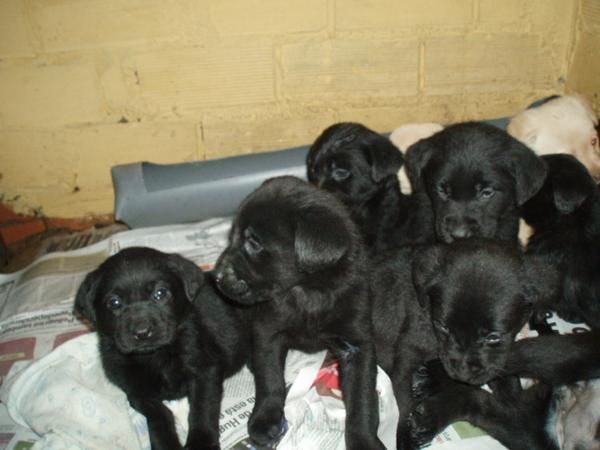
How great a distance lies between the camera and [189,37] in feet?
12.6

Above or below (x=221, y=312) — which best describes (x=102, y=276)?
above

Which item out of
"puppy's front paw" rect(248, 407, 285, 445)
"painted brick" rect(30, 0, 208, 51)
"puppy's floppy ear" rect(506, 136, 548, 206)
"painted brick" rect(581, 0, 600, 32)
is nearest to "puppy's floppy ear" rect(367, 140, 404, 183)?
"puppy's floppy ear" rect(506, 136, 548, 206)

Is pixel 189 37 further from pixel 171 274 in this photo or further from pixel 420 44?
pixel 171 274

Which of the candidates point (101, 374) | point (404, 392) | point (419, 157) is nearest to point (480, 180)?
point (419, 157)

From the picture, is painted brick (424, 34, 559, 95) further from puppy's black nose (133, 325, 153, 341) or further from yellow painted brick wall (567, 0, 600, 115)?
puppy's black nose (133, 325, 153, 341)

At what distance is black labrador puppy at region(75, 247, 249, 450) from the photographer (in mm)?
2270

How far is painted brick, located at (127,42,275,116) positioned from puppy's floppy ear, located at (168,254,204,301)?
1860 millimetres

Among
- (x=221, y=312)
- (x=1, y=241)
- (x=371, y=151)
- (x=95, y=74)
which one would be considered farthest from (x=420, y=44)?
(x=1, y=241)

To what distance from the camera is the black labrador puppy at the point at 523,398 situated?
81.4 inches

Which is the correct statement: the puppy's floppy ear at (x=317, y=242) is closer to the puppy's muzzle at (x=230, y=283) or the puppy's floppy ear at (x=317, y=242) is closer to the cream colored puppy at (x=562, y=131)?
the puppy's muzzle at (x=230, y=283)

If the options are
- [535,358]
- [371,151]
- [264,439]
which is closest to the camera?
[535,358]

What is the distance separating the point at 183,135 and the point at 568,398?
114 inches

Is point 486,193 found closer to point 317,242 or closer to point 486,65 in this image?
point 317,242

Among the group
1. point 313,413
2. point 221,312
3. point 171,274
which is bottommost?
point 313,413
